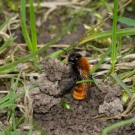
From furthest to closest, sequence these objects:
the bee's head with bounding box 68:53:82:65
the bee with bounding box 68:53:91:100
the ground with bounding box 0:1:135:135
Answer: the bee's head with bounding box 68:53:82:65, the bee with bounding box 68:53:91:100, the ground with bounding box 0:1:135:135

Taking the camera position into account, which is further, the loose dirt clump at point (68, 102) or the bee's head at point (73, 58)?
the bee's head at point (73, 58)

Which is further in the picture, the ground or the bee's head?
the bee's head

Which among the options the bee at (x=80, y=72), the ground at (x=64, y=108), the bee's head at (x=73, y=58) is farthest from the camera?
the bee's head at (x=73, y=58)

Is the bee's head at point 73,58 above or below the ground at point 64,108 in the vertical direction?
above

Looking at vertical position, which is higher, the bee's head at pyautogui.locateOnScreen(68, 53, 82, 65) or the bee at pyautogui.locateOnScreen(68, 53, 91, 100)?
the bee's head at pyautogui.locateOnScreen(68, 53, 82, 65)

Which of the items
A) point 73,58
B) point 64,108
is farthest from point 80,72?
point 64,108

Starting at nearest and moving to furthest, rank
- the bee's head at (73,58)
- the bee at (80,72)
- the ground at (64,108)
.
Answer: the ground at (64,108) → the bee at (80,72) → the bee's head at (73,58)

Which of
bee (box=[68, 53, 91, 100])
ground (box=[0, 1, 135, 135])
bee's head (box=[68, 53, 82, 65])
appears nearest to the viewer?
ground (box=[0, 1, 135, 135])

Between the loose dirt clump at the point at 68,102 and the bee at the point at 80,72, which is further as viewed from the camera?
the bee at the point at 80,72

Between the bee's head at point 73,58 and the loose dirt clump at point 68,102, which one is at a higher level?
the bee's head at point 73,58
